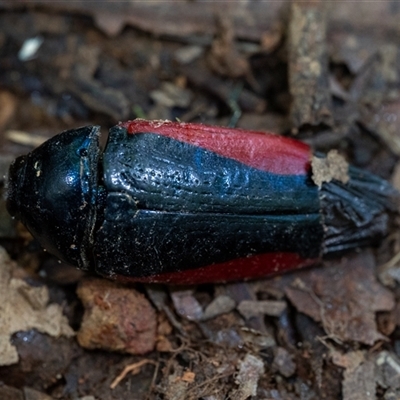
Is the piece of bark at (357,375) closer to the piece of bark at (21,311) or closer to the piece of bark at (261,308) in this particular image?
the piece of bark at (261,308)

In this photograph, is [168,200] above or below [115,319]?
above

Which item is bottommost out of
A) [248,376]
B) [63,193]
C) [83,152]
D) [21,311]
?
[21,311]

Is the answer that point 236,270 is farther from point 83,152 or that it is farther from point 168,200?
point 83,152

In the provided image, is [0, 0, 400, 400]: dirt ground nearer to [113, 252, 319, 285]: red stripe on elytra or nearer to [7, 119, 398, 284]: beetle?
[113, 252, 319, 285]: red stripe on elytra

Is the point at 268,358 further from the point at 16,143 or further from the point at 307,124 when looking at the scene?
the point at 16,143

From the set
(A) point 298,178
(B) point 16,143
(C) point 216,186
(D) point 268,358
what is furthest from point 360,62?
(B) point 16,143

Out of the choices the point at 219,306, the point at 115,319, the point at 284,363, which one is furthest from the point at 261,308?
the point at 115,319
